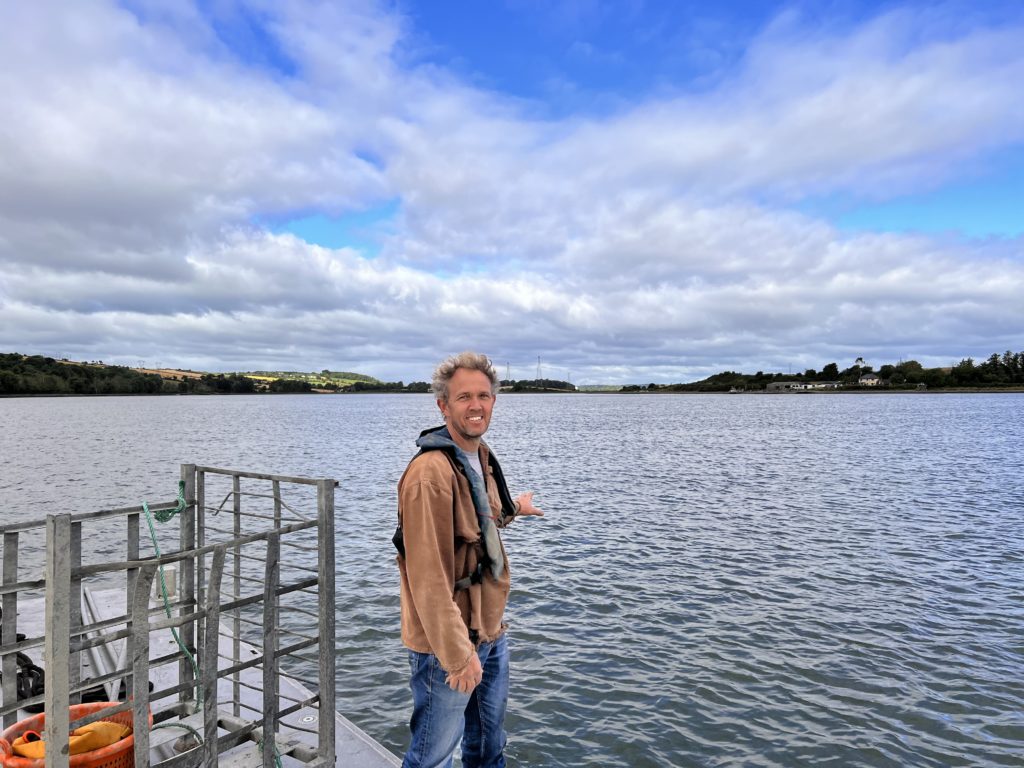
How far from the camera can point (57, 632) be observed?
325 centimetres

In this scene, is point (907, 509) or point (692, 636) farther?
point (907, 509)

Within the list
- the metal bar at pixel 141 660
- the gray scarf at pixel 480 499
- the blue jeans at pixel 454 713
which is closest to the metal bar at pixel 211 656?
the metal bar at pixel 141 660

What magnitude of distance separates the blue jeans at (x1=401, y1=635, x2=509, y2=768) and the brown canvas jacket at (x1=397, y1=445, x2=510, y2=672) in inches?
7.2

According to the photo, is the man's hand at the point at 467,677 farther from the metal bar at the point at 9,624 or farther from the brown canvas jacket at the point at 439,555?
the metal bar at the point at 9,624

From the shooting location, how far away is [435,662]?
3.43 meters

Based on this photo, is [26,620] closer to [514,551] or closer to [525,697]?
[525,697]

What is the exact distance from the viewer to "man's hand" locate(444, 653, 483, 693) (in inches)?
128

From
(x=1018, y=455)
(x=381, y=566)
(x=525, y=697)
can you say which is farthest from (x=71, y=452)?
(x=1018, y=455)

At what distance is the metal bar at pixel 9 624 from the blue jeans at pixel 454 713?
2.92 m

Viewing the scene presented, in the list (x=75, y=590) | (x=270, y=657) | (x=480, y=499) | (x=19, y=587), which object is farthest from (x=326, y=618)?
(x=19, y=587)

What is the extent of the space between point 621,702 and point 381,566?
291 inches

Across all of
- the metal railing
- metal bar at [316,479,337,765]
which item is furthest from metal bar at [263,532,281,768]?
metal bar at [316,479,337,765]

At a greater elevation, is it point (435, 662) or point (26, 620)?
point (435, 662)

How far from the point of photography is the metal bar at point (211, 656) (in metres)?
3.68
